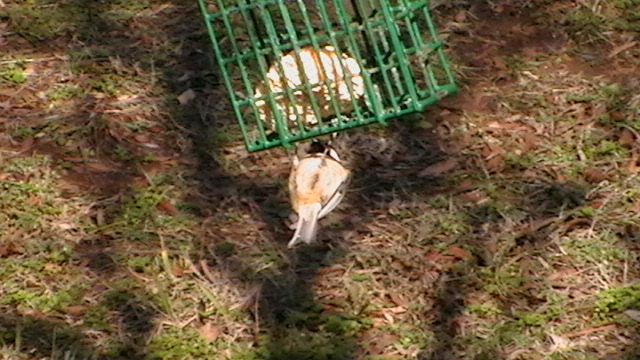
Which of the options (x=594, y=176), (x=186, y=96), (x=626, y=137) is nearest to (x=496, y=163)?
(x=594, y=176)

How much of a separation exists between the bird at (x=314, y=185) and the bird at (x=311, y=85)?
0.42 feet

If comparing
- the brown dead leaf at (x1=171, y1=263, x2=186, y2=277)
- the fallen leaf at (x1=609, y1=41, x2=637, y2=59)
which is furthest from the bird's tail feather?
the fallen leaf at (x1=609, y1=41, x2=637, y2=59)

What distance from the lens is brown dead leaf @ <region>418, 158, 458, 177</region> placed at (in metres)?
6.01

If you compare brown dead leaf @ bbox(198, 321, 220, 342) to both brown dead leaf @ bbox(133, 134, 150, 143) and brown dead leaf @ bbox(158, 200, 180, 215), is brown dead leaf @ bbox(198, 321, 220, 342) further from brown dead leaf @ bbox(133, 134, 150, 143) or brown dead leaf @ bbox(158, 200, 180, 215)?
brown dead leaf @ bbox(133, 134, 150, 143)

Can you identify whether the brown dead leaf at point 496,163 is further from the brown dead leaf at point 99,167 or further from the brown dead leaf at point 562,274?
the brown dead leaf at point 99,167

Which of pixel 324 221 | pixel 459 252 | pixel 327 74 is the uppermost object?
pixel 327 74

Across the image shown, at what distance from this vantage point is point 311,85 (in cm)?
419

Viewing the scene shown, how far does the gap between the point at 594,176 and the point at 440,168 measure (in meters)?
0.67

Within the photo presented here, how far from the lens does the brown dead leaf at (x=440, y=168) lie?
6.01 m

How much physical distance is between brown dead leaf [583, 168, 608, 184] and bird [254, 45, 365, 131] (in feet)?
5.72

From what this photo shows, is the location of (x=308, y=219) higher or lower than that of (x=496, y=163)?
higher

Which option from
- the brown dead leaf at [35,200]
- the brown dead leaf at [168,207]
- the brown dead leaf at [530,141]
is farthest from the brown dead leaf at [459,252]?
the brown dead leaf at [35,200]

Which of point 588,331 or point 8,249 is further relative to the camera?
point 8,249

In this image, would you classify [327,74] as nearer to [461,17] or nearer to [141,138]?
[141,138]
